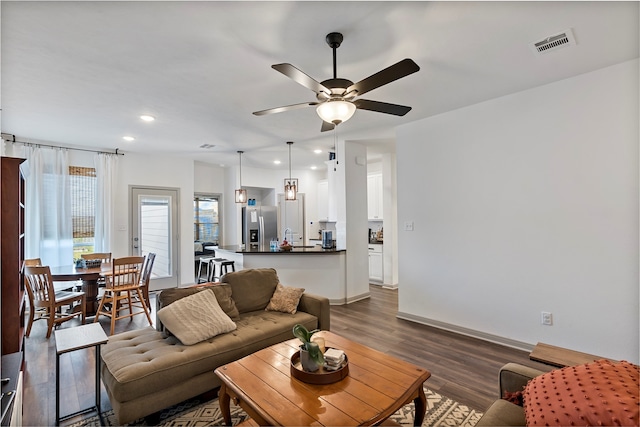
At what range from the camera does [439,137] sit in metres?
3.95

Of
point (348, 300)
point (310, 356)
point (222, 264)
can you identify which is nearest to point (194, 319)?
point (310, 356)

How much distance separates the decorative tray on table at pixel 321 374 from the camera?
1808mm

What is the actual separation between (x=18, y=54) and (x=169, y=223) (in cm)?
425

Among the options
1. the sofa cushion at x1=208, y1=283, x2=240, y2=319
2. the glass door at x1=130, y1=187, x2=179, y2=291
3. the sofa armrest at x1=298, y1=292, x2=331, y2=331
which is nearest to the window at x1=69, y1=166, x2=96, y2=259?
the glass door at x1=130, y1=187, x2=179, y2=291

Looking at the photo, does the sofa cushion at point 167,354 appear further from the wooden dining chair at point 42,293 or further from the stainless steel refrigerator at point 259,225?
the stainless steel refrigerator at point 259,225

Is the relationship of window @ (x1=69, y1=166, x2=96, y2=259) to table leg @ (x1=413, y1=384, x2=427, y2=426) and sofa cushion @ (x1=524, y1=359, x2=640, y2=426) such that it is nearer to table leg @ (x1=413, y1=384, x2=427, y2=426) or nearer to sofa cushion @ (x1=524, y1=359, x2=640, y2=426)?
table leg @ (x1=413, y1=384, x2=427, y2=426)

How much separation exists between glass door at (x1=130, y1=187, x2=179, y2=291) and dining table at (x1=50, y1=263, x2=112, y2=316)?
1.16 m

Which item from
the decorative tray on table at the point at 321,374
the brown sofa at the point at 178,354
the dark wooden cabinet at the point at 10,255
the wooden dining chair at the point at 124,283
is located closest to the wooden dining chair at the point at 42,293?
the wooden dining chair at the point at 124,283

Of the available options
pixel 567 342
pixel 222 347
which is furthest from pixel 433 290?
pixel 222 347

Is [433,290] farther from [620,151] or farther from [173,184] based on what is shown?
[173,184]

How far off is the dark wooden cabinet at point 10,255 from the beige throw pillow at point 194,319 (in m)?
1.42

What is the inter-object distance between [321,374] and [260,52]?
2342 millimetres

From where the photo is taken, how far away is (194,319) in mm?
2598

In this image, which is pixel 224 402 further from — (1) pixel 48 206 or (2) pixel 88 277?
(1) pixel 48 206
